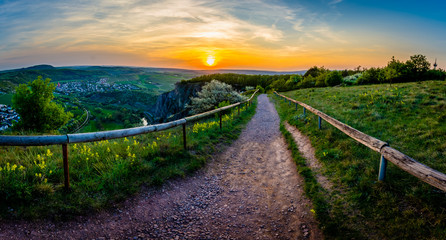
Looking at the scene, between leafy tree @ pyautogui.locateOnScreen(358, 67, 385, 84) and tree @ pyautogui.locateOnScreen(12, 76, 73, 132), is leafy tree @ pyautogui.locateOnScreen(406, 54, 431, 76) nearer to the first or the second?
leafy tree @ pyautogui.locateOnScreen(358, 67, 385, 84)

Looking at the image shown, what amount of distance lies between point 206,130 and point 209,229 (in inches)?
233

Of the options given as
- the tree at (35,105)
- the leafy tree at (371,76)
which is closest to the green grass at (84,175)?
the tree at (35,105)

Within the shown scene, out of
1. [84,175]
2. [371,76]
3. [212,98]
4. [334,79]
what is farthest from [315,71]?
[84,175]

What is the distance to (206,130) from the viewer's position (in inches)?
371

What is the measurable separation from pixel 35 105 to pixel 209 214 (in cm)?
3864

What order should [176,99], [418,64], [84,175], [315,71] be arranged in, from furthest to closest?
[176,99]
[315,71]
[418,64]
[84,175]

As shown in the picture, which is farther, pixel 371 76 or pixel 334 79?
pixel 334 79

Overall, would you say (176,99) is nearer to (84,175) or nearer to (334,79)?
(334,79)

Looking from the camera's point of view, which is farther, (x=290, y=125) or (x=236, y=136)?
(x=290, y=125)

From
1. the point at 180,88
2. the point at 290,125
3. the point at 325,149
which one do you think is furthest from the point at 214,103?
the point at 180,88

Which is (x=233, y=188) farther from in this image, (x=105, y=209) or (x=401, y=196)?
(x=401, y=196)

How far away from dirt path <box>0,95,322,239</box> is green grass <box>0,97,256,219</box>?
243 millimetres

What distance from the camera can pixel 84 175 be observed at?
14.6 ft

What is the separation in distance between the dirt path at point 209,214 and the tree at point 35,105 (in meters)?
36.4
